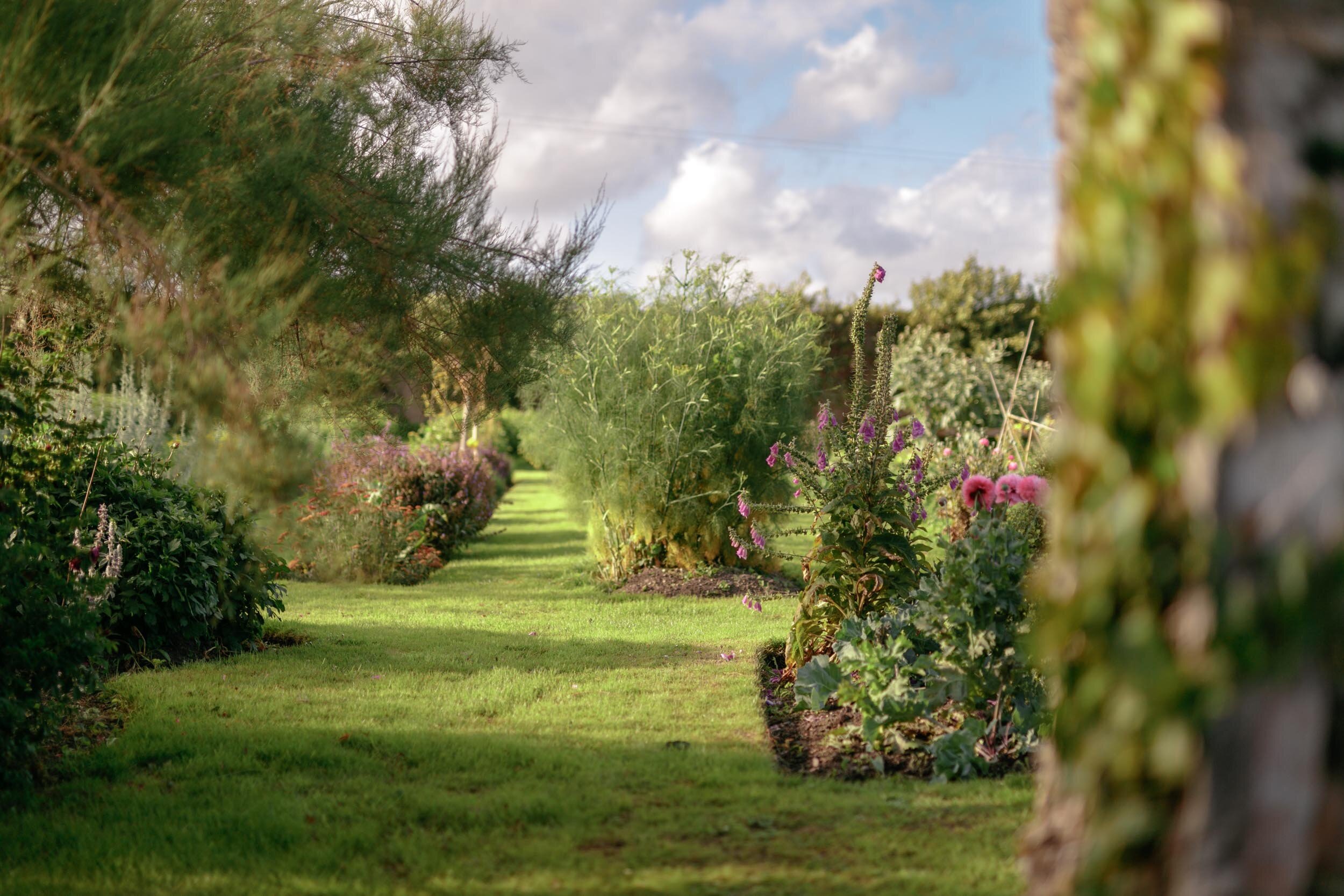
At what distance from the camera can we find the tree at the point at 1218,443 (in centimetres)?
147

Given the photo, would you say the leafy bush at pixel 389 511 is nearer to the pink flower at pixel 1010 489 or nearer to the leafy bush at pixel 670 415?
the leafy bush at pixel 670 415

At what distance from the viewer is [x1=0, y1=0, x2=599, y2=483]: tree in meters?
3.73

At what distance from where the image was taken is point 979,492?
489cm

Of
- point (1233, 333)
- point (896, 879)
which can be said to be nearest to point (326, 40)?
point (896, 879)

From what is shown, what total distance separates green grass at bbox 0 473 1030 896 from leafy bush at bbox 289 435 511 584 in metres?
3.60

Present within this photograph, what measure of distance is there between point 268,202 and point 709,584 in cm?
554

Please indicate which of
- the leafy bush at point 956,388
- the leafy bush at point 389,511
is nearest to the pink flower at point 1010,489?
the leafy bush at point 389,511

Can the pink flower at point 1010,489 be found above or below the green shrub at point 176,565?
above

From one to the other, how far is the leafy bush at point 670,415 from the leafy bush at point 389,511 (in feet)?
5.79

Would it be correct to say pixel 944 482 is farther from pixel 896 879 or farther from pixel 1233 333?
→ pixel 1233 333

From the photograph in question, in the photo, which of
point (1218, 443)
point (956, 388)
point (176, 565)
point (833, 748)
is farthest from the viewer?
point (956, 388)

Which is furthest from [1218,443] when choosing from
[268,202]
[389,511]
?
[389,511]

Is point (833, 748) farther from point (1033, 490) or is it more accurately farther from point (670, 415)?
point (670, 415)

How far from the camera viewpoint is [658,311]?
10.2m
